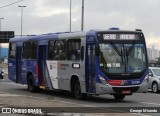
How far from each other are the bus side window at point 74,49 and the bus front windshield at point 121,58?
151 centimetres

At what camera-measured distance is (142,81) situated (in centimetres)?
1942

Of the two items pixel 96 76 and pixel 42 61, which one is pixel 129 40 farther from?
pixel 42 61

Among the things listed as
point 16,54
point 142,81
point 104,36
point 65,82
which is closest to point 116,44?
point 104,36

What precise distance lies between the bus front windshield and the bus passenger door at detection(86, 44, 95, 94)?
386 millimetres

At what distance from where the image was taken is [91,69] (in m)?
19.2

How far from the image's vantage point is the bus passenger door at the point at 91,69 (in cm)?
1911

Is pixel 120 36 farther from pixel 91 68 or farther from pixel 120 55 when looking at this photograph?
pixel 91 68

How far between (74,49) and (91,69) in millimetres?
1724

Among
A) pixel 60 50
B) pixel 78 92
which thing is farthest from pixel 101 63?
pixel 60 50

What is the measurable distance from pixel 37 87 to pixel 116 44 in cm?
776

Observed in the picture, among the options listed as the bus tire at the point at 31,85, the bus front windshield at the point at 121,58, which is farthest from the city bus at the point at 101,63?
the bus tire at the point at 31,85

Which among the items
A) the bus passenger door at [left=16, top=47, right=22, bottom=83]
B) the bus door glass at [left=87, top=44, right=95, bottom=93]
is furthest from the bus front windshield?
the bus passenger door at [left=16, top=47, right=22, bottom=83]

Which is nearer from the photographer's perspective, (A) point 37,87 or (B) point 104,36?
(B) point 104,36

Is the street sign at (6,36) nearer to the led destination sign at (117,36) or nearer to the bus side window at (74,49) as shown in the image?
the bus side window at (74,49)
